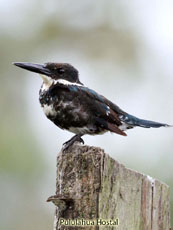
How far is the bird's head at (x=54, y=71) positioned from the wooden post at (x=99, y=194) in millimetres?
2026

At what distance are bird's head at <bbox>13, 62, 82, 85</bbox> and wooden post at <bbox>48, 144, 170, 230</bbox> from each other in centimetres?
203

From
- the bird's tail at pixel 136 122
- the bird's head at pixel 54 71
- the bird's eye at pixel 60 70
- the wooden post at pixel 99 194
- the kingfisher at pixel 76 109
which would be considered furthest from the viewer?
the bird's tail at pixel 136 122

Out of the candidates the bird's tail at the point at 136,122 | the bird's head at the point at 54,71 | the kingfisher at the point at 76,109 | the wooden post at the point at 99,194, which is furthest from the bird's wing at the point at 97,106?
the wooden post at the point at 99,194

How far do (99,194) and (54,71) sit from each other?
2472 mm

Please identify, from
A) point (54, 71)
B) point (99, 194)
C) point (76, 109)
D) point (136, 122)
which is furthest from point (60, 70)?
point (99, 194)

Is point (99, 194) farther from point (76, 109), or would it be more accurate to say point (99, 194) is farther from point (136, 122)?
point (136, 122)

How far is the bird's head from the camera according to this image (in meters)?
5.18

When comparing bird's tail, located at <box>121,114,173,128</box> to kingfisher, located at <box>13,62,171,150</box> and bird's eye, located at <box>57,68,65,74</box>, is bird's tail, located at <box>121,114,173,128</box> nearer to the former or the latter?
kingfisher, located at <box>13,62,171,150</box>

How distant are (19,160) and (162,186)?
589 cm

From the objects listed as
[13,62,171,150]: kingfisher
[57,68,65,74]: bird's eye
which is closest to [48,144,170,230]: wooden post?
[13,62,171,150]: kingfisher

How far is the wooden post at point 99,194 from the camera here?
2938 millimetres

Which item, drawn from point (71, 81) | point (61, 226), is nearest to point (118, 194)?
point (61, 226)

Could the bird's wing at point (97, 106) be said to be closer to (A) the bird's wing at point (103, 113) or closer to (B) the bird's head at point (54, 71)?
(A) the bird's wing at point (103, 113)

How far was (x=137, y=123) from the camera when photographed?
5590mm
